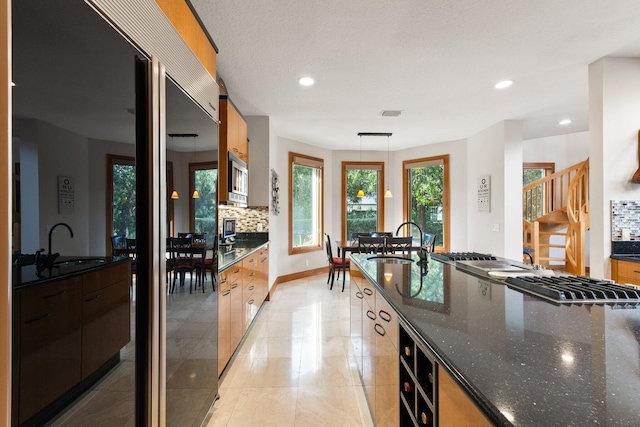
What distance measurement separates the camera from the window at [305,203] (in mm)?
6020

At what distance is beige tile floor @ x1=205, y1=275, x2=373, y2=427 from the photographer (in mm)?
2002

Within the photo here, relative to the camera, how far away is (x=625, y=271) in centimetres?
270

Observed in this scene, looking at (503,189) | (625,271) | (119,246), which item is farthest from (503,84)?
(119,246)

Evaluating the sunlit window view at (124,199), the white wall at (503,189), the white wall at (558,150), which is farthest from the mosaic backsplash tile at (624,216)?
the white wall at (558,150)

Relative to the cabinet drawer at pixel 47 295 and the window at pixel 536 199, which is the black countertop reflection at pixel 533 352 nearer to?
the cabinet drawer at pixel 47 295

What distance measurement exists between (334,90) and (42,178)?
332 cm

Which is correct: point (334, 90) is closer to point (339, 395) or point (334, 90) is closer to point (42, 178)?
point (339, 395)

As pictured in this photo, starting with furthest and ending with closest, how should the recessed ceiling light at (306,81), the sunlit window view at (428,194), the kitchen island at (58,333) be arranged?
the sunlit window view at (428,194)
the recessed ceiling light at (306,81)
the kitchen island at (58,333)

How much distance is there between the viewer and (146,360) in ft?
4.00

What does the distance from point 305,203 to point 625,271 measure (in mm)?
4861

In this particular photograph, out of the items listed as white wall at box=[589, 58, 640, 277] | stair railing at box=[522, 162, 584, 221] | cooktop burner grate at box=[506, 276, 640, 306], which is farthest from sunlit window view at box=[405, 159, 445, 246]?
cooktop burner grate at box=[506, 276, 640, 306]

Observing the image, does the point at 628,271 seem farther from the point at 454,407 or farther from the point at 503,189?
the point at 454,407

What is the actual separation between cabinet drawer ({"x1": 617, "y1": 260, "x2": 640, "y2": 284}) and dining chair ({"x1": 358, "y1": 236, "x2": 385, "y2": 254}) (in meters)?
2.58

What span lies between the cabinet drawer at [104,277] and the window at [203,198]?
564 millimetres
